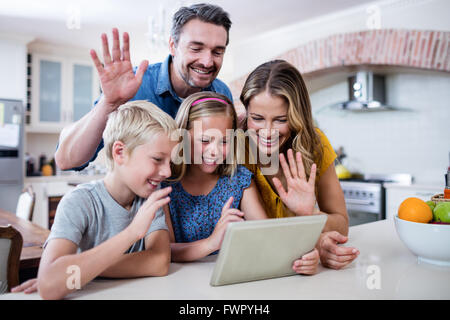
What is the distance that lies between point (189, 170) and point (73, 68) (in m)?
4.34

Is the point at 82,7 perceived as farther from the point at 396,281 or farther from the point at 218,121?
the point at 396,281

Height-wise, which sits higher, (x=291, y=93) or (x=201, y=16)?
(x=201, y=16)

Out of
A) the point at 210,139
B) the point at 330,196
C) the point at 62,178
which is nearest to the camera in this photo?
the point at 210,139

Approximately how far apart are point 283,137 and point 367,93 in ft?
9.56

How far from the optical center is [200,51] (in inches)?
49.1

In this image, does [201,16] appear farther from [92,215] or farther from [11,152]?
[11,152]

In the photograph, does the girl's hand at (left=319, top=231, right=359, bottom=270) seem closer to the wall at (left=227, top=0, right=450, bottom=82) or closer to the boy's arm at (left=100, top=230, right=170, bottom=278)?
the boy's arm at (left=100, top=230, right=170, bottom=278)

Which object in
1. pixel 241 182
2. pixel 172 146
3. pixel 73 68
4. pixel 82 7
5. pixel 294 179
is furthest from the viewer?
pixel 73 68

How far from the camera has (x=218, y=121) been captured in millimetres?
1036

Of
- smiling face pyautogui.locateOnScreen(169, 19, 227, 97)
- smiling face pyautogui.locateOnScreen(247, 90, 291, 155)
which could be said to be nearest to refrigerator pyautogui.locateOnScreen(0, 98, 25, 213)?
smiling face pyautogui.locateOnScreen(169, 19, 227, 97)

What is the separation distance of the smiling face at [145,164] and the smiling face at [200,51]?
0.47 meters

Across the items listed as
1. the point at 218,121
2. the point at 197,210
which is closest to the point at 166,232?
the point at 197,210

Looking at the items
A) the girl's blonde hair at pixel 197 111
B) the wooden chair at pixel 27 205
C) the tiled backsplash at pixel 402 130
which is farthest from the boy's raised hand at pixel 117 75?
the tiled backsplash at pixel 402 130

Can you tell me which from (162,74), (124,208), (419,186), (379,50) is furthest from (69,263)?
(379,50)
